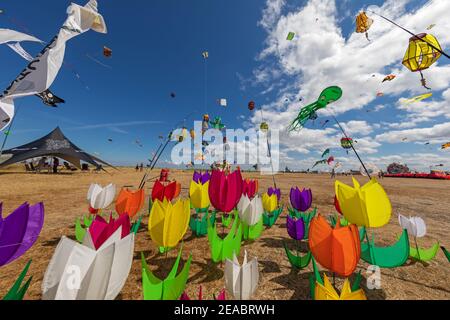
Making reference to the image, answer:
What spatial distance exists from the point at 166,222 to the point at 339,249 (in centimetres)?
106

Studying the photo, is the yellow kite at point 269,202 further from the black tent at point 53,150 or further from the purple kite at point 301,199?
the black tent at point 53,150

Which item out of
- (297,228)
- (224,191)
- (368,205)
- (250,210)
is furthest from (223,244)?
(368,205)

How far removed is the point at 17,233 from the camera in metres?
0.91

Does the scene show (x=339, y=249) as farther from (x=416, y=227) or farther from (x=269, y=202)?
(x=269, y=202)

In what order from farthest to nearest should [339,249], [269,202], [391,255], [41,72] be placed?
[269,202], [391,255], [41,72], [339,249]

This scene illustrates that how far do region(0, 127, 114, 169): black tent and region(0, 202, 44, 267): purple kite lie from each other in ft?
59.3

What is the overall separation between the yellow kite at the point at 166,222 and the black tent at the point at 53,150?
18163 millimetres
